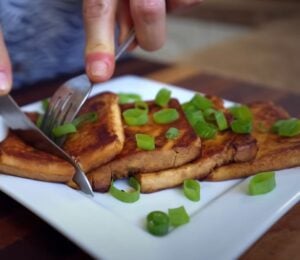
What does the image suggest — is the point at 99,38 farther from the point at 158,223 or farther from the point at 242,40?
the point at 242,40

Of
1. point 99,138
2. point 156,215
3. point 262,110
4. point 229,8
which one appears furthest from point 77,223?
point 229,8

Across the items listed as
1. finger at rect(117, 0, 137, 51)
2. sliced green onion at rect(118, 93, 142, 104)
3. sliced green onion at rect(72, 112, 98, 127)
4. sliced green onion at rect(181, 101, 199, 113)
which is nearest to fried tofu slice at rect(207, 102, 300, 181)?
sliced green onion at rect(181, 101, 199, 113)

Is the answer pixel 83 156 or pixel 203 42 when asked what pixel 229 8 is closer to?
pixel 203 42

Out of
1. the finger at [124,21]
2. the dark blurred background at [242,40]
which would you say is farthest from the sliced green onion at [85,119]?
the dark blurred background at [242,40]

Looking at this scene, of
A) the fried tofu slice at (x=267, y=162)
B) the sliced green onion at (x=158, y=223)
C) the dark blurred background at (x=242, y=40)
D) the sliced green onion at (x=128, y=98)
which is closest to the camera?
the sliced green onion at (x=158, y=223)

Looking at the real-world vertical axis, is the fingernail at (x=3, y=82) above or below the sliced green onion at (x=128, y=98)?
above

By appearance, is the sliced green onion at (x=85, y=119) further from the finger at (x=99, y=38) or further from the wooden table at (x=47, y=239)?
the wooden table at (x=47, y=239)

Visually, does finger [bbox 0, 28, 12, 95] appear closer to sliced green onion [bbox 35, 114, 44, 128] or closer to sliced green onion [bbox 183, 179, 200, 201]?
sliced green onion [bbox 35, 114, 44, 128]
